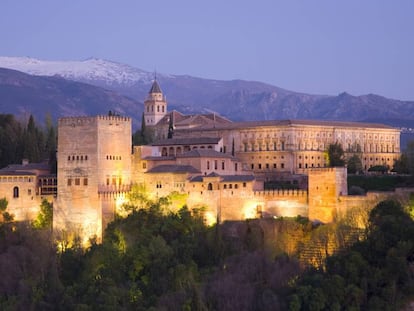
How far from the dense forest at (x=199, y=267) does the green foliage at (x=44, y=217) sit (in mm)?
67

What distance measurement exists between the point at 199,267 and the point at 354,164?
65.0ft

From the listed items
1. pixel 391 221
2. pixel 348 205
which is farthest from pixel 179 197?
pixel 391 221

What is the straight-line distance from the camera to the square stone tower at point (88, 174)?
4678 centimetres

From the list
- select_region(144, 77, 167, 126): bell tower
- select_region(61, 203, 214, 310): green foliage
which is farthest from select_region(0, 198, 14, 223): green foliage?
select_region(144, 77, 167, 126): bell tower

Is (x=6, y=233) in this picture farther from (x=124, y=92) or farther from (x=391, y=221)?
(x=124, y=92)

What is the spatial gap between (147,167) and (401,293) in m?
18.2

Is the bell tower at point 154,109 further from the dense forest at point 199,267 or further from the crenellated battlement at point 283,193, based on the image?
the crenellated battlement at point 283,193

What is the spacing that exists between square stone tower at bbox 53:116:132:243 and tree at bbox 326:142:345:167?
15.5 m

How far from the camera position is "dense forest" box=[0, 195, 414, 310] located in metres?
36.7

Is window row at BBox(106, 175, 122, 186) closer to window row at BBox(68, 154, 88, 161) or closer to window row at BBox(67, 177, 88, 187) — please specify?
window row at BBox(67, 177, 88, 187)

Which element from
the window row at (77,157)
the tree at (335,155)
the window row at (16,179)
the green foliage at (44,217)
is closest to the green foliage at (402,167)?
the tree at (335,155)

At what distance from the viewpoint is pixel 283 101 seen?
170875 mm

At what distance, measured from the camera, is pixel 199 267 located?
42344 millimetres

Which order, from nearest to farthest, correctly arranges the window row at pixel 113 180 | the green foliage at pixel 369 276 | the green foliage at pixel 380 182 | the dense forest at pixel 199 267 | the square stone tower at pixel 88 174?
the green foliage at pixel 369 276
the dense forest at pixel 199 267
the square stone tower at pixel 88 174
the window row at pixel 113 180
the green foliage at pixel 380 182
